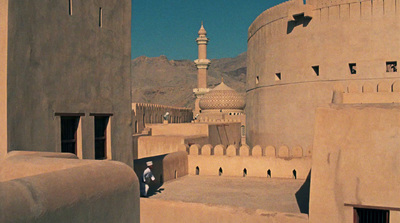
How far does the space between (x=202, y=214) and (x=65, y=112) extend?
309 cm

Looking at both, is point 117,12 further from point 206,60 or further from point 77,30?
point 206,60

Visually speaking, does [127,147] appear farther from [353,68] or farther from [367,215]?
[353,68]

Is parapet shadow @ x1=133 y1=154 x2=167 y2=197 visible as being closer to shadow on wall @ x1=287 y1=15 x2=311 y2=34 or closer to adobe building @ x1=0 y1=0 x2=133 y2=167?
adobe building @ x1=0 y1=0 x2=133 y2=167

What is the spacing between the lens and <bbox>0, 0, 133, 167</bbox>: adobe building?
4.95 meters

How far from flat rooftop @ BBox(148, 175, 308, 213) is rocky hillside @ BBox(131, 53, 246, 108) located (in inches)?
2997

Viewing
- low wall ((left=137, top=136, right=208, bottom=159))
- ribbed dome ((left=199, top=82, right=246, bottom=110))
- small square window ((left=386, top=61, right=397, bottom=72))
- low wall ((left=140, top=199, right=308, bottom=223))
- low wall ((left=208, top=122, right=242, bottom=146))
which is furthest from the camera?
ribbed dome ((left=199, top=82, right=246, bottom=110))

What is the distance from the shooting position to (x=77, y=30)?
6.32m

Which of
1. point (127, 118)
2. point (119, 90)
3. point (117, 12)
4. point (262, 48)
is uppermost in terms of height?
point (262, 48)

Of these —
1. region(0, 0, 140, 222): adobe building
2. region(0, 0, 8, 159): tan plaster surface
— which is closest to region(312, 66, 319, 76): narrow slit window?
region(0, 0, 140, 222): adobe building

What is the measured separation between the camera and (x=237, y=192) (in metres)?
9.43

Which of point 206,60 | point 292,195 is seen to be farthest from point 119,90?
point 206,60

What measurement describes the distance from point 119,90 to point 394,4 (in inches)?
446

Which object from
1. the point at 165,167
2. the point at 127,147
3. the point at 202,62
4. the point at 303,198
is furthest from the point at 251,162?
the point at 202,62

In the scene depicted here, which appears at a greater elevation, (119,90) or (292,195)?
(119,90)
